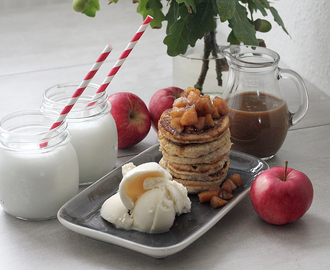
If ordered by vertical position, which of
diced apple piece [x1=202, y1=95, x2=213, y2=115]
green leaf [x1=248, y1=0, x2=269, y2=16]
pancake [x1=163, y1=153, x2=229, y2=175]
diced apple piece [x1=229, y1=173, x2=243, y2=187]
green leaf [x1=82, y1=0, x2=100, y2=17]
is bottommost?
diced apple piece [x1=229, y1=173, x2=243, y2=187]

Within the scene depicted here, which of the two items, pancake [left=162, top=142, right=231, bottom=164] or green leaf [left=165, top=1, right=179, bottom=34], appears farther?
green leaf [left=165, top=1, right=179, bottom=34]

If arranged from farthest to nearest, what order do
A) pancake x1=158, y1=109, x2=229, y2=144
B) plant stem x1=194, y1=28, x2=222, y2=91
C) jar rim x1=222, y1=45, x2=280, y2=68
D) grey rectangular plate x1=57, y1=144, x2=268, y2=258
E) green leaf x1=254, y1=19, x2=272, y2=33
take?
plant stem x1=194, y1=28, x2=222, y2=91, green leaf x1=254, y1=19, x2=272, y2=33, jar rim x1=222, y1=45, x2=280, y2=68, pancake x1=158, y1=109, x2=229, y2=144, grey rectangular plate x1=57, y1=144, x2=268, y2=258

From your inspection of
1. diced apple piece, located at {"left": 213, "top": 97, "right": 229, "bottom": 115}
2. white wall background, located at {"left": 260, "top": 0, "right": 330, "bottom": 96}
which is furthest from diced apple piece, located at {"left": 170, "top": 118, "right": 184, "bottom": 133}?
white wall background, located at {"left": 260, "top": 0, "right": 330, "bottom": 96}

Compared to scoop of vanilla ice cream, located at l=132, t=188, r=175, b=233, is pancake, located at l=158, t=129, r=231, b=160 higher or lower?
higher

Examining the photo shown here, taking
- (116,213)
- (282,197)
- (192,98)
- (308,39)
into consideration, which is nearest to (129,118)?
(192,98)

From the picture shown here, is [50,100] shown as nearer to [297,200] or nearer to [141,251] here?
[141,251]

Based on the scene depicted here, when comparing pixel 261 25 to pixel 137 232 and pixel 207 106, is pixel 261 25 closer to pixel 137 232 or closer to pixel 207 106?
pixel 207 106

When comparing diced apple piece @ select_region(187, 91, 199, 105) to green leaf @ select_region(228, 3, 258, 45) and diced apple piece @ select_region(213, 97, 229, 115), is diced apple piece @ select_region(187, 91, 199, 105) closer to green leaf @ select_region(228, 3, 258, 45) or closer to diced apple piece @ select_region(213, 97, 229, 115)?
diced apple piece @ select_region(213, 97, 229, 115)

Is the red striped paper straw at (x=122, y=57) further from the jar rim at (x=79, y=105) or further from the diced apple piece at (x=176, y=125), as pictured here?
the diced apple piece at (x=176, y=125)
